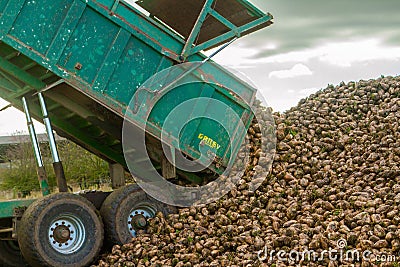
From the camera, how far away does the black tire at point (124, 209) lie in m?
7.60

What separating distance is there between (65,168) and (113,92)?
27.3 feet

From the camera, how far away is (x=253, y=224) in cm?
704

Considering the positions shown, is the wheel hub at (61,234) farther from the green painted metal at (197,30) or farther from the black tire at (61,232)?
the green painted metal at (197,30)

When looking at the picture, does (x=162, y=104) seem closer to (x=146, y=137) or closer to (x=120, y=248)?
(x=146, y=137)

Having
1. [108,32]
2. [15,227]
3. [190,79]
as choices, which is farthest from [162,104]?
[15,227]

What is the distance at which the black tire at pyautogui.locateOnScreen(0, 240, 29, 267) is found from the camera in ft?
27.1

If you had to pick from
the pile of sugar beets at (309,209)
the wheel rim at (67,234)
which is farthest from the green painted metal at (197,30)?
the wheel rim at (67,234)

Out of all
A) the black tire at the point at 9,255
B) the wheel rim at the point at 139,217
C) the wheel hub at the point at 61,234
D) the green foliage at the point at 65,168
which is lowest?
the black tire at the point at 9,255

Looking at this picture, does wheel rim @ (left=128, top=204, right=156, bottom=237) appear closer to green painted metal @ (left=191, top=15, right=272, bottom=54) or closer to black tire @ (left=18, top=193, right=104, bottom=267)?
black tire @ (left=18, top=193, right=104, bottom=267)

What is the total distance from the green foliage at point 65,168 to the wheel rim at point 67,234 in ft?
23.6

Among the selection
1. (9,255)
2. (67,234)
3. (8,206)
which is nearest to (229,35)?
(67,234)

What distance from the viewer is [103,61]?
24.2 feet

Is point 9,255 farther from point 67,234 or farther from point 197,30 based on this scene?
point 197,30

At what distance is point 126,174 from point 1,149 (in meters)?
9.24
